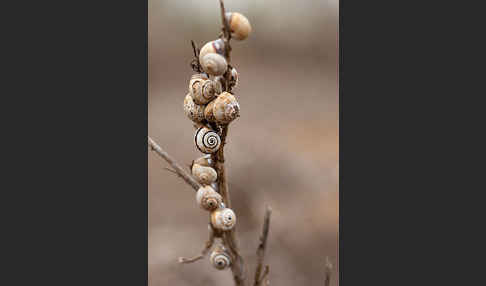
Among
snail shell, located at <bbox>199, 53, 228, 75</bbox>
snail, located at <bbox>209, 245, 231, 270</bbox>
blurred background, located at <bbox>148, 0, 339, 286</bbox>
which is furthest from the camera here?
blurred background, located at <bbox>148, 0, 339, 286</bbox>

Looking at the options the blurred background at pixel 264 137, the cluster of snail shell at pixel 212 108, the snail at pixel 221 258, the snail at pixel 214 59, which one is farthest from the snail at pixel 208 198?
the blurred background at pixel 264 137

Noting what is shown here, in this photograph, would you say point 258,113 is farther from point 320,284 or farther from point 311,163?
point 320,284

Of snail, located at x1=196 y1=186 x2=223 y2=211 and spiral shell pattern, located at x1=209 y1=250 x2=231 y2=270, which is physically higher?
snail, located at x1=196 y1=186 x2=223 y2=211

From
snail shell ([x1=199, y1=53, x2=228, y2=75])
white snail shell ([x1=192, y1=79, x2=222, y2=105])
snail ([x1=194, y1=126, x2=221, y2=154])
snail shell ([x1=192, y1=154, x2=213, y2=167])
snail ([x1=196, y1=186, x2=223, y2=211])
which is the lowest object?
snail ([x1=196, y1=186, x2=223, y2=211])

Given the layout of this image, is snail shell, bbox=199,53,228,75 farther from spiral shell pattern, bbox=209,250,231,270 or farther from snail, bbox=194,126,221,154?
spiral shell pattern, bbox=209,250,231,270

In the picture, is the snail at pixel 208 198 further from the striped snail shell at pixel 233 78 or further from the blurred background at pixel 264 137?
the blurred background at pixel 264 137

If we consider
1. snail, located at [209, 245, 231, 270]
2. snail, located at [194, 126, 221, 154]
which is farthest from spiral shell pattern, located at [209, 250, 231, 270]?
snail, located at [194, 126, 221, 154]

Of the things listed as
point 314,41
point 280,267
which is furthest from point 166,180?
point 314,41
